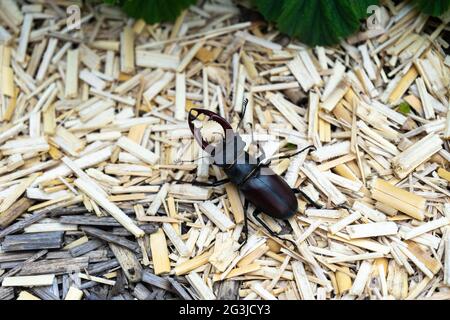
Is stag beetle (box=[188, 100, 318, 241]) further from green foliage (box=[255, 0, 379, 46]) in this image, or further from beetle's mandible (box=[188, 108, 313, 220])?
green foliage (box=[255, 0, 379, 46])

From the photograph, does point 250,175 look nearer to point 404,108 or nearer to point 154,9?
point 404,108

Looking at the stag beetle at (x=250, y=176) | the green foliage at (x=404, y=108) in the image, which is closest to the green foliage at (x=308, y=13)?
the green foliage at (x=404, y=108)

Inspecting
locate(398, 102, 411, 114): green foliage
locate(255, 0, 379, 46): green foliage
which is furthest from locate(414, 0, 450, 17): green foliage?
locate(398, 102, 411, 114): green foliage

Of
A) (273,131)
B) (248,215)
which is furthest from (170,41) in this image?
(248,215)

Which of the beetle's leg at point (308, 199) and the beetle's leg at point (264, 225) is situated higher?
the beetle's leg at point (308, 199)

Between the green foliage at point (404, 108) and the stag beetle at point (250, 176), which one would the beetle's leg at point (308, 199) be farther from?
the green foliage at point (404, 108)

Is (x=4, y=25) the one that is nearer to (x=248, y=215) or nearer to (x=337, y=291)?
(x=248, y=215)

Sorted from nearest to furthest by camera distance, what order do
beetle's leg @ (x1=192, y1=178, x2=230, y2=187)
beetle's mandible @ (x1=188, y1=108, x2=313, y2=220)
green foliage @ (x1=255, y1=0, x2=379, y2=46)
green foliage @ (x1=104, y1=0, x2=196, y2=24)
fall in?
1. beetle's mandible @ (x1=188, y1=108, x2=313, y2=220)
2. beetle's leg @ (x1=192, y1=178, x2=230, y2=187)
3. green foliage @ (x1=255, y1=0, x2=379, y2=46)
4. green foliage @ (x1=104, y1=0, x2=196, y2=24)
